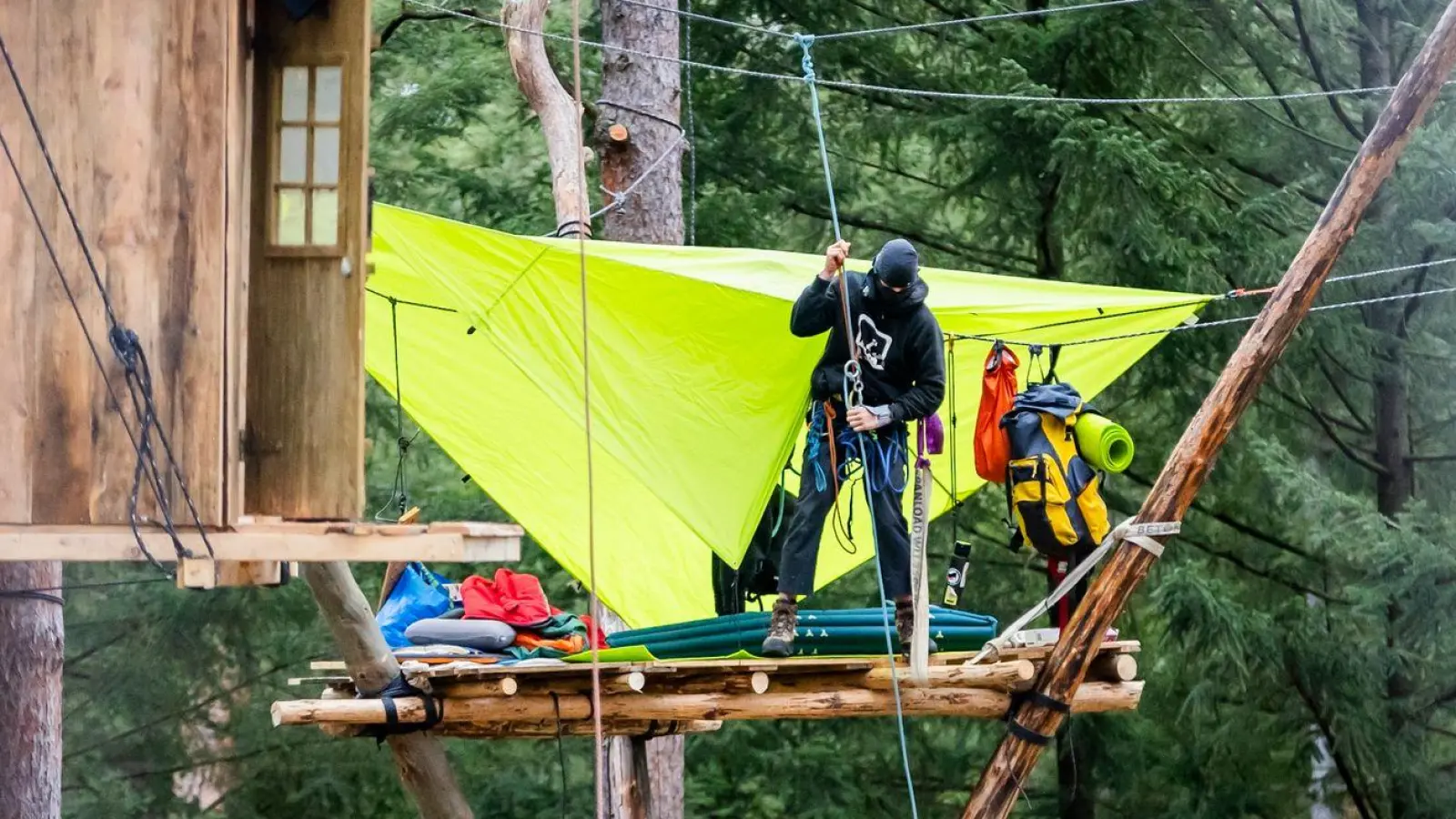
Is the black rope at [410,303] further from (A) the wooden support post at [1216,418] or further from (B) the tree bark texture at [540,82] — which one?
(A) the wooden support post at [1216,418]

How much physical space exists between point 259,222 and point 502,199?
22.6ft

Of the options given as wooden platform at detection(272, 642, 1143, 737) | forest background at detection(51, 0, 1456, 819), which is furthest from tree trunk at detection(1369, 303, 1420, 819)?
wooden platform at detection(272, 642, 1143, 737)

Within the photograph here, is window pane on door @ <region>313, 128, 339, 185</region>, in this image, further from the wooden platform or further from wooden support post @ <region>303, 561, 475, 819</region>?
the wooden platform

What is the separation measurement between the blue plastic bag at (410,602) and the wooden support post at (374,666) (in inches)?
16.6

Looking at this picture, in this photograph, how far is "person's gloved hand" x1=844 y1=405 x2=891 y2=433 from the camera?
231 inches

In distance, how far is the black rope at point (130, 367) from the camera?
396 cm

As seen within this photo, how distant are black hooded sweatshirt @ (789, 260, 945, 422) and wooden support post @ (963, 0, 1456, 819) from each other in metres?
0.90

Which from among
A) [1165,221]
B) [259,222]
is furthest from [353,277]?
[1165,221]

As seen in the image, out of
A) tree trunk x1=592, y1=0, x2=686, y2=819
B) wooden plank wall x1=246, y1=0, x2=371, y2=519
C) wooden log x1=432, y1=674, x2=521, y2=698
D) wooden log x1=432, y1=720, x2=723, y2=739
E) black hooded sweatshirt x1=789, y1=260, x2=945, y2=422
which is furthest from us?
tree trunk x1=592, y1=0, x2=686, y2=819

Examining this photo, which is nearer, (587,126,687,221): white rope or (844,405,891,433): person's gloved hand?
(844,405,891,433): person's gloved hand

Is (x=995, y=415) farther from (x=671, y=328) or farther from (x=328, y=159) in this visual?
(x=328, y=159)

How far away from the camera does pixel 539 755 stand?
1184 cm

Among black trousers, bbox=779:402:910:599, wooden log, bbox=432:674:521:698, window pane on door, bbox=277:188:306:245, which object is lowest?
wooden log, bbox=432:674:521:698

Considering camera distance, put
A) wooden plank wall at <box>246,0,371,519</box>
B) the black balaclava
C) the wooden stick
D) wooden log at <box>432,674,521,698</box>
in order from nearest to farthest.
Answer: the wooden stick, wooden plank wall at <box>246,0,371,519</box>, the black balaclava, wooden log at <box>432,674,521,698</box>
